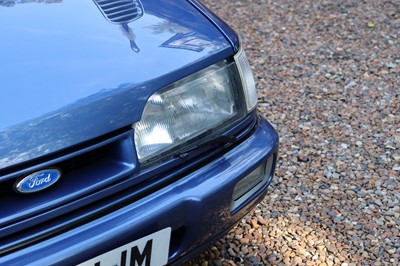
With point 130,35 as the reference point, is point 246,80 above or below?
below

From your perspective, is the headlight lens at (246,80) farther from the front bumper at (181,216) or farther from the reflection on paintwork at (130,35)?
the reflection on paintwork at (130,35)

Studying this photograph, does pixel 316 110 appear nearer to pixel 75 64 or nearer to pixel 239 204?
pixel 239 204

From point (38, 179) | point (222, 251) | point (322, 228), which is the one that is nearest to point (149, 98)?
point (38, 179)

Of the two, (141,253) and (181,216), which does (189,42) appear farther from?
(141,253)

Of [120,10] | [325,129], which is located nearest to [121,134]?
[120,10]

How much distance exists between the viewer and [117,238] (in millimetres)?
1712

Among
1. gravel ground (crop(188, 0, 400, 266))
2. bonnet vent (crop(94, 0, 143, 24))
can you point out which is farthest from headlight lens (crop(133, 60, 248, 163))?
gravel ground (crop(188, 0, 400, 266))

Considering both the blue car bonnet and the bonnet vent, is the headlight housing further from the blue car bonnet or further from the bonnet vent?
the bonnet vent

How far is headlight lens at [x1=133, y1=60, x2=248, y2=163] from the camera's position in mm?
1843

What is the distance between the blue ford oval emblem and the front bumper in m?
0.15

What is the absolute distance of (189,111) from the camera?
6.41ft

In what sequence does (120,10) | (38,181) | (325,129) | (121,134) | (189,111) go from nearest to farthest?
(38,181)
(121,134)
(189,111)
(120,10)
(325,129)

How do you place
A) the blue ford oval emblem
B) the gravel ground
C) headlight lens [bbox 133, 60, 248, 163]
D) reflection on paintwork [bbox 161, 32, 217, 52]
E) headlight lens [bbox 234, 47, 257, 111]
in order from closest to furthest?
1. the blue ford oval emblem
2. headlight lens [bbox 133, 60, 248, 163]
3. reflection on paintwork [bbox 161, 32, 217, 52]
4. headlight lens [bbox 234, 47, 257, 111]
5. the gravel ground

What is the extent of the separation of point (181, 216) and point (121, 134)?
32 centimetres
